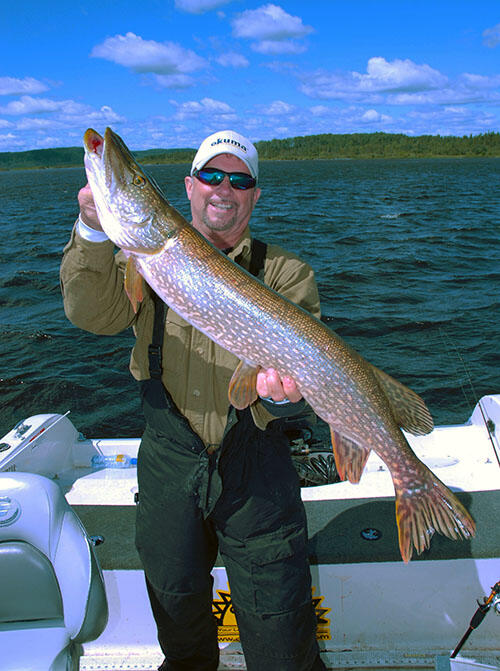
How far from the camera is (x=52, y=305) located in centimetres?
1311

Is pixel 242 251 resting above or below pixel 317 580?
above

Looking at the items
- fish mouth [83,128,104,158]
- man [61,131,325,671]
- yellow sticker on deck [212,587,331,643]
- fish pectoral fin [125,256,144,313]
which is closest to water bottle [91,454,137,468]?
yellow sticker on deck [212,587,331,643]

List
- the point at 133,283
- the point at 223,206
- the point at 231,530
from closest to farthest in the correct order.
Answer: the point at 133,283, the point at 231,530, the point at 223,206

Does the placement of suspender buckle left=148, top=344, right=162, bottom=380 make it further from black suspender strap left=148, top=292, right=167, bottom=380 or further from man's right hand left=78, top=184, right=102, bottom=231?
man's right hand left=78, top=184, right=102, bottom=231

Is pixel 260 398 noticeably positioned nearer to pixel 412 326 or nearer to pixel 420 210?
pixel 412 326

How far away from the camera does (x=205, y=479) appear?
8.27 feet

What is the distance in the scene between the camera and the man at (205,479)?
2521 millimetres

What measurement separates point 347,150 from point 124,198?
184745 millimetres

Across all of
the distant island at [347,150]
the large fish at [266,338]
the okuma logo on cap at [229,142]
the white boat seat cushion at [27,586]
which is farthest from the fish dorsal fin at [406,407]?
the distant island at [347,150]

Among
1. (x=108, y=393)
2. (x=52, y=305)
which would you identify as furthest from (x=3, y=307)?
(x=108, y=393)

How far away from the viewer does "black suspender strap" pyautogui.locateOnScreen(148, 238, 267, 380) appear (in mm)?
2654

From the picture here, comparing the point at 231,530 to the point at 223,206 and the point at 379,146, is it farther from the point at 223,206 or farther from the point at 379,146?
the point at 379,146

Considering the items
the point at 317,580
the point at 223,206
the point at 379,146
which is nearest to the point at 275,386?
the point at 223,206

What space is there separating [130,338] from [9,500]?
8.85m
